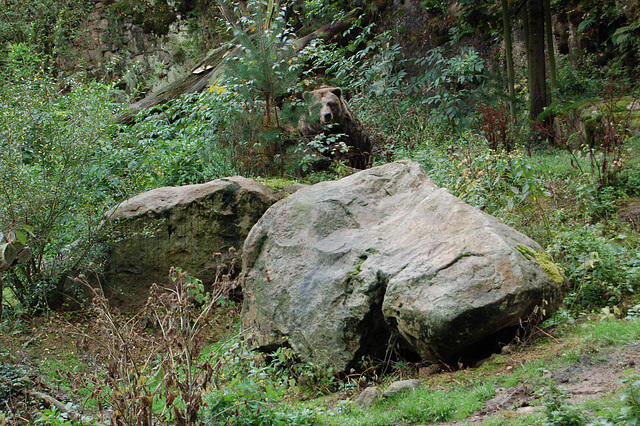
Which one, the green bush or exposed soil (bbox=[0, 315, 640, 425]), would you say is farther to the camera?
the green bush

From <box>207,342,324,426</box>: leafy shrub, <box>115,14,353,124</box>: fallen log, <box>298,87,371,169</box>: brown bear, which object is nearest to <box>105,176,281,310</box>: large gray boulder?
<box>298,87,371,169</box>: brown bear

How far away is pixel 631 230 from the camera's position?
19.0ft

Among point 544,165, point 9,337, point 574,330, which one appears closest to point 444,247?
point 574,330

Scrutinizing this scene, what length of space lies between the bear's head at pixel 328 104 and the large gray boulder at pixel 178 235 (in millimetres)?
2395

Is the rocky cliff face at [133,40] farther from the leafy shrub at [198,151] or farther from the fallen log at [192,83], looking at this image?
the leafy shrub at [198,151]

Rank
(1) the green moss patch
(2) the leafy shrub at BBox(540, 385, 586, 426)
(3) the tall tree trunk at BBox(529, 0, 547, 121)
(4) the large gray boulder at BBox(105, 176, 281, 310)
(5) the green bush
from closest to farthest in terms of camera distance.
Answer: (2) the leafy shrub at BBox(540, 385, 586, 426)
(1) the green moss patch
(5) the green bush
(4) the large gray boulder at BBox(105, 176, 281, 310)
(3) the tall tree trunk at BBox(529, 0, 547, 121)

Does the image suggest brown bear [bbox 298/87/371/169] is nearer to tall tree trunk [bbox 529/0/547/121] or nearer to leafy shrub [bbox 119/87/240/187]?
leafy shrub [bbox 119/87/240/187]

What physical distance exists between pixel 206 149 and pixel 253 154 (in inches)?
33.3

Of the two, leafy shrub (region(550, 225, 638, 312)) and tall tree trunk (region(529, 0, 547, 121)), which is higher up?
tall tree trunk (region(529, 0, 547, 121))

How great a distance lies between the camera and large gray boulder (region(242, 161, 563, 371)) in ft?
13.3

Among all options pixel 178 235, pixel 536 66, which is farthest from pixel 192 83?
pixel 536 66

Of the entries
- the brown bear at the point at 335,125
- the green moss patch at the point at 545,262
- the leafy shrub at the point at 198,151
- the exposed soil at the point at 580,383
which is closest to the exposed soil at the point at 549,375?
the exposed soil at the point at 580,383

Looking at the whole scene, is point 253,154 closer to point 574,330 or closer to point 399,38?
point 574,330

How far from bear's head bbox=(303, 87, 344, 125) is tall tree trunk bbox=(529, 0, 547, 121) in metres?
4.23
